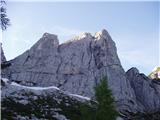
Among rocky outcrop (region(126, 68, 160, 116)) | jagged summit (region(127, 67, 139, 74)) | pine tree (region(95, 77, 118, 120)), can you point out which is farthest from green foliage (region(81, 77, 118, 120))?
jagged summit (region(127, 67, 139, 74))

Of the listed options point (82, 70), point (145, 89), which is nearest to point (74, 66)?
point (82, 70)

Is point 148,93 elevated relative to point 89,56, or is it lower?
lower

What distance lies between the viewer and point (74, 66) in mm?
122500

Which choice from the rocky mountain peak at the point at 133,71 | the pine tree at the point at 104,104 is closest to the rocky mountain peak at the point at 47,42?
the rocky mountain peak at the point at 133,71

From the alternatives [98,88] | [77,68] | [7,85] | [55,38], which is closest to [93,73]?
[77,68]

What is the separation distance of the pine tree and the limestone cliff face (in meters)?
69.0

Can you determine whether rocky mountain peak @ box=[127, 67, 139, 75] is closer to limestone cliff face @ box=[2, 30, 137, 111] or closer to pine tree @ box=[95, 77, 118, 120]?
limestone cliff face @ box=[2, 30, 137, 111]

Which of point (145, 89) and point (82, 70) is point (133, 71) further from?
point (82, 70)

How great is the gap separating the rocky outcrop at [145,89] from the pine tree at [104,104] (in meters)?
78.4

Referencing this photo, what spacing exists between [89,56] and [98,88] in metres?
80.1

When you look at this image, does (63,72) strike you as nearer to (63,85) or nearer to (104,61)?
(63,85)

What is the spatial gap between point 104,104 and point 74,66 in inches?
3133

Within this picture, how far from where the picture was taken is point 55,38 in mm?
130500

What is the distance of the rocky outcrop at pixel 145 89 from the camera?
12306 cm
